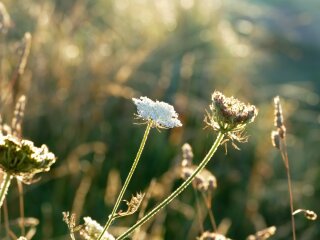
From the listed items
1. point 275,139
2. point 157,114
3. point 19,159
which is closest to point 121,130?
point 275,139

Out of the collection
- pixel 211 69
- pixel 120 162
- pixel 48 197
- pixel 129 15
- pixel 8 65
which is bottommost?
pixel 48 197

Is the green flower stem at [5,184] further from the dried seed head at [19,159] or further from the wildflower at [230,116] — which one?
the wildflower at [230,116]

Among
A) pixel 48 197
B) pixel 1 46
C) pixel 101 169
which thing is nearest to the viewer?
pixel 1 46

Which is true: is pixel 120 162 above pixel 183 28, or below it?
below

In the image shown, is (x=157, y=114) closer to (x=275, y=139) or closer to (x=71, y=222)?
(x=71, y=222)

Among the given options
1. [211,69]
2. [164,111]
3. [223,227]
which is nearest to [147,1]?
[211,69]

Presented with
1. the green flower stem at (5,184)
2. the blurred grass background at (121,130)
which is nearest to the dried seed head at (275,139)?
the green flower stem at (5,184)

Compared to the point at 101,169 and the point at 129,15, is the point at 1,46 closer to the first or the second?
the point at 101,169
